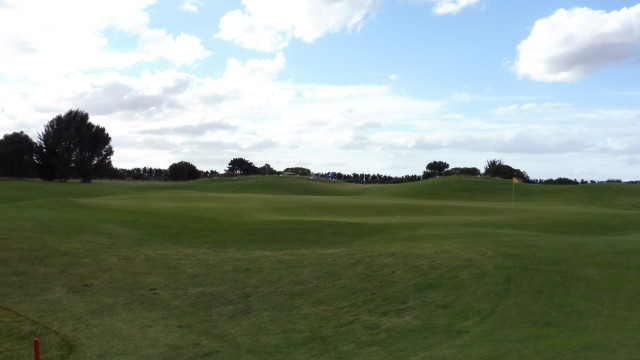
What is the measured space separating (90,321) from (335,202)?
94.1 feet

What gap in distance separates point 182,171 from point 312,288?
327 feet

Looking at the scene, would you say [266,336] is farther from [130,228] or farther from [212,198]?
[212,198]

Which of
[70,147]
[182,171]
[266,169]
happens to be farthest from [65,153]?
[266,169]

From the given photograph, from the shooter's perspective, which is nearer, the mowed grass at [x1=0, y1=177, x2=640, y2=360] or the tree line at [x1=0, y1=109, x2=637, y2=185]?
the mowed grass at [x1=0, y1=177, x2=640, y2=360]

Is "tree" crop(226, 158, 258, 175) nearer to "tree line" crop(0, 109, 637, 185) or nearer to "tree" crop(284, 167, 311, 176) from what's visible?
"tree" crop(284, 167, 311, 176)

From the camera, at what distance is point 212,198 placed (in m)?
46.3

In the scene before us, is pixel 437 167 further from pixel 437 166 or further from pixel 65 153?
pixel 65 153

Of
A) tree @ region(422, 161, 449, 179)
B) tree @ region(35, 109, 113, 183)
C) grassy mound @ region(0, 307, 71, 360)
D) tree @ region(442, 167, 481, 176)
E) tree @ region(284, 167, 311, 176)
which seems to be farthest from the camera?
tree @ region(284, 167, 311, 176)

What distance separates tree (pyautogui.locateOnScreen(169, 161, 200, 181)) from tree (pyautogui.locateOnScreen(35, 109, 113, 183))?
29.3 m

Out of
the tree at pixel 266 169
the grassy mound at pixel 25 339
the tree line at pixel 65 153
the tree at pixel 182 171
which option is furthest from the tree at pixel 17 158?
the grassy mound at pixel 25 339

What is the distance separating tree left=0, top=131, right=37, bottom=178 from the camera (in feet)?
278

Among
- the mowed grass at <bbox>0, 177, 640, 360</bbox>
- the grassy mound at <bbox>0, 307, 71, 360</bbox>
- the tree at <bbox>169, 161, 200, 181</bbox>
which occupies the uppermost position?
the tree at <bbox>169, 161, 200, 181</bbox>

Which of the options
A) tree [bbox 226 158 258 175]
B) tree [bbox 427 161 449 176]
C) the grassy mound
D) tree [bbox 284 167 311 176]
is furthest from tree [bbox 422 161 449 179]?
the grassy mound

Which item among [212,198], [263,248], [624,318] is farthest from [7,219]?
[624,318]
